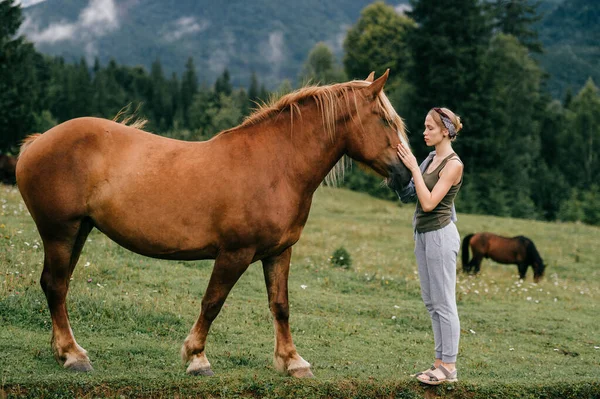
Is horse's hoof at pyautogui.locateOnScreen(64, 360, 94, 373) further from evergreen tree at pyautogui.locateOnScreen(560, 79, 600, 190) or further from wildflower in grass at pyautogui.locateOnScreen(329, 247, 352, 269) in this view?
evergreen tree at pyautogui.locateOnScreen(560, 79, 600, 190)

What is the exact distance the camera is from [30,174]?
19.6 ft

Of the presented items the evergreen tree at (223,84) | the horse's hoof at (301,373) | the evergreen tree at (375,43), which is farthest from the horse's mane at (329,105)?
the evergreen tree at (223,84)

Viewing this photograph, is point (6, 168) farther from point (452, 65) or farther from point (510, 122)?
point (510, 122)

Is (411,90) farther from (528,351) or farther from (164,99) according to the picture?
(164,99)

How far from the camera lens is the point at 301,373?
611 cm

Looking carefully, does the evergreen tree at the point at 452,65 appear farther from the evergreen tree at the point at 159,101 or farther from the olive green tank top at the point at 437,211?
the evergreen tree at the point at 159,101

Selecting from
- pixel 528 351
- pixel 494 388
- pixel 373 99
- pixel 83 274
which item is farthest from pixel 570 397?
pixel 83 274

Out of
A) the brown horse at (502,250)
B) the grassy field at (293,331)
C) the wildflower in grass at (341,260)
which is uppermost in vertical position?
the grassy field at (293,331)

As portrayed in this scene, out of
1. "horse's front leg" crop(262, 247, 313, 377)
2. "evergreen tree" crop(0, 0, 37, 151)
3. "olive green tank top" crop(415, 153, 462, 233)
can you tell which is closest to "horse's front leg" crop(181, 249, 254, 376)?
"horse's front leg" crop(262, 247, 313, 377)

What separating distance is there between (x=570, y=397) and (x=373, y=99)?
377cm

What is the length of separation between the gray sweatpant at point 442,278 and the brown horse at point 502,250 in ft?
43.0

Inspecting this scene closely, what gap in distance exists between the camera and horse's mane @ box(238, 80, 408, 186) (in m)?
5.94

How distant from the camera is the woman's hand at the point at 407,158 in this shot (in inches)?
229

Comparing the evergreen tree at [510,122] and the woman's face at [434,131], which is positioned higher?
the woman's face at [434,131]
